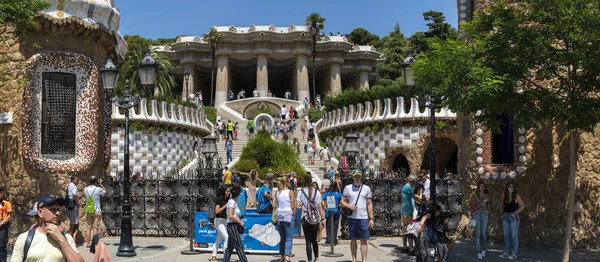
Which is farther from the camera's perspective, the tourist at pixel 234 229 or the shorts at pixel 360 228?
the shorts at pixel 360 228

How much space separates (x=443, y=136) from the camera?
30250 millimetres

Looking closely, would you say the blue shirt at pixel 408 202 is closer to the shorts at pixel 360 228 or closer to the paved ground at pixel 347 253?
the paved ground at pixel 347 253

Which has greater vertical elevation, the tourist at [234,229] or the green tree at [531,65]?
the green tree at [531,65]

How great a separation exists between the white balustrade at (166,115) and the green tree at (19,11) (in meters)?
17.3

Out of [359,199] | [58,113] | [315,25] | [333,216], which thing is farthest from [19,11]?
[315,25]

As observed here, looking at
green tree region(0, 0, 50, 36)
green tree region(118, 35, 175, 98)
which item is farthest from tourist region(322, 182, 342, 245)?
green tree region(118, 35, 175, 98)

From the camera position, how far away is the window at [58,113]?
14.0 m

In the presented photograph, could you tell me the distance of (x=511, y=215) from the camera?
11367mm

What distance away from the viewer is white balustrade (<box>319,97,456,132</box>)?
29594 mm

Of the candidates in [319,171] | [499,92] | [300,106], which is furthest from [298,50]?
[499,92]

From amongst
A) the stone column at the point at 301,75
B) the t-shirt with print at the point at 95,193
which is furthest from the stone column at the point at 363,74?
the t-shirt with print at the point at 95,193

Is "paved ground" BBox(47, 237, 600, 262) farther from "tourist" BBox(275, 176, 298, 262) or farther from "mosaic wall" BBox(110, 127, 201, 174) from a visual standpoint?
"mosaic wall" BBox(110, 127, 201, 174)

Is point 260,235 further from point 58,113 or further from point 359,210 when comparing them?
point 58,113

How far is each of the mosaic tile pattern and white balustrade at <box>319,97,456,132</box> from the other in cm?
59
